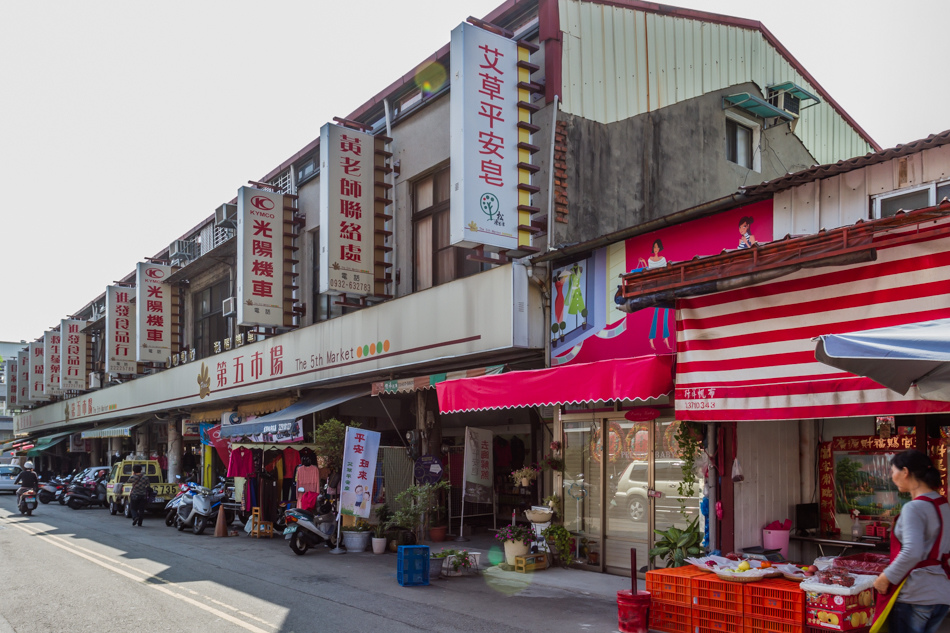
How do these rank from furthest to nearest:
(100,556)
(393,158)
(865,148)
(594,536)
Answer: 1. (865,148)
2. (393,158)
3. (100,556)
4. (594,536)

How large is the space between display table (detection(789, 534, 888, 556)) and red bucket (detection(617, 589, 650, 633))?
2.74 m

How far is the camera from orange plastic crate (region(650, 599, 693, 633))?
834 centimetres

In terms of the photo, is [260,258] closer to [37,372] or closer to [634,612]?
[634,612]

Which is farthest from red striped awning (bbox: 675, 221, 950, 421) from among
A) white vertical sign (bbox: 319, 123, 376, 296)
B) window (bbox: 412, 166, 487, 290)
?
white vertical sign (bbox: 319, 123, 376, 296)

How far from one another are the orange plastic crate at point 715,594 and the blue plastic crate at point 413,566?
15.1 ft

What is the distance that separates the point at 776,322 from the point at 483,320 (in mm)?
6383

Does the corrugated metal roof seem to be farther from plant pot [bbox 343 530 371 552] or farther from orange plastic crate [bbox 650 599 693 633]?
plant pot [bbox 343 530 371 552]

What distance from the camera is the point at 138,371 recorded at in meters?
34.6

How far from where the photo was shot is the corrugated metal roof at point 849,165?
30.2ft

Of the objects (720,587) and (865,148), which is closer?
(720,587)

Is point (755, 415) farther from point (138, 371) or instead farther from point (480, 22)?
point (138, 371)

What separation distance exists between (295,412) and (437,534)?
4946mm

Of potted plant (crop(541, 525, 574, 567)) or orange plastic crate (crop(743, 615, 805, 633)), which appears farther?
potted plant (crop(541, 525, 574, 567))

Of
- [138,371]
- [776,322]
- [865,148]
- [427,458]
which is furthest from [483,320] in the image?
[138,371]
